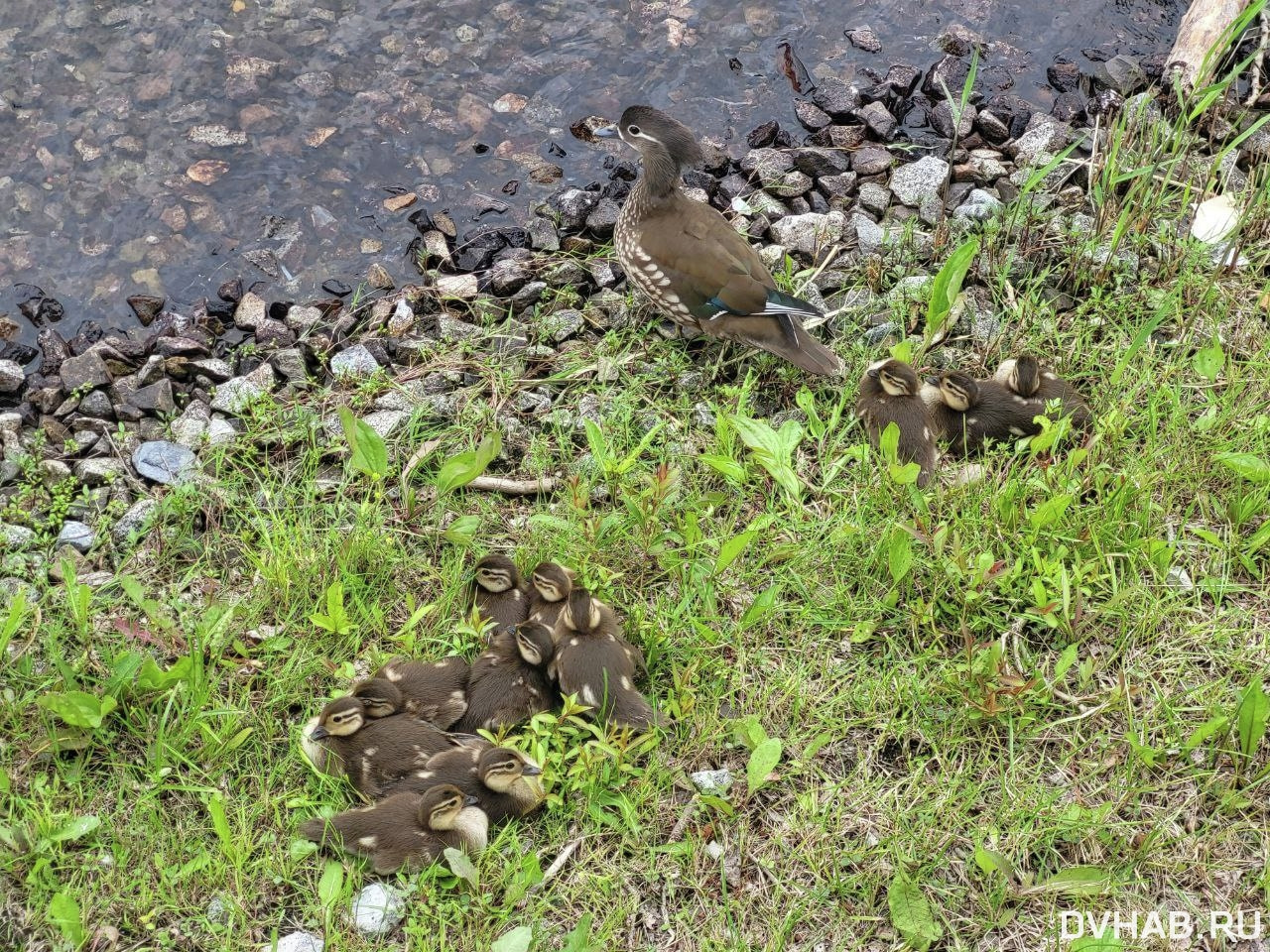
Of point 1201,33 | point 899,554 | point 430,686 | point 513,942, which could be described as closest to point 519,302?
point 430,686

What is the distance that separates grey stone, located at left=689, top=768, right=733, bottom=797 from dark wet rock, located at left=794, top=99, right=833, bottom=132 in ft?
13.6

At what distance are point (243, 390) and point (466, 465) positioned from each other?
1.38 metres

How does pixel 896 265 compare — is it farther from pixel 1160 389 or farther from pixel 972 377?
pixel 1160 389

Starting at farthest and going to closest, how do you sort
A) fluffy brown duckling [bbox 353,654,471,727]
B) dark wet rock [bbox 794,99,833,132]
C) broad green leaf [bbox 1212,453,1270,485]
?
dark wet rock [bbox 794,99,833,132] < broad green leaf [bbox 1212,453,1270,485] < fluffy brown duckling [bbox 353,654,471,727]

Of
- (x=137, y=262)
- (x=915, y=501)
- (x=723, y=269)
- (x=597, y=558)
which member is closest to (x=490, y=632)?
(x=597, y=558)

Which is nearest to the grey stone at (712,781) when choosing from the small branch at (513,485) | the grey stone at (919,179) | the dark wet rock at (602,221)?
the small branch at (513,485)

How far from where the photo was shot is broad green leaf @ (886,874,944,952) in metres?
3.41

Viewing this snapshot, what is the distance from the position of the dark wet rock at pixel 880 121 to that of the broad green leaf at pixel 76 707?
16.1 ft

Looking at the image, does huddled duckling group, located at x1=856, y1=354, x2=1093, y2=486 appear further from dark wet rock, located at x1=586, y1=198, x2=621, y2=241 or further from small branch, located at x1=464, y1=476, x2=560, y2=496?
dark wet rock, located at x1=586, y1=198, x2=621, y2=241

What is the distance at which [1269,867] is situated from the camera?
11.3ft

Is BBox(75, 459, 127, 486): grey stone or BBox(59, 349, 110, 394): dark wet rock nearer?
BBox(75, 459, 127, 486): grey stone

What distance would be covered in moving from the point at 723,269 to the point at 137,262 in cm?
320

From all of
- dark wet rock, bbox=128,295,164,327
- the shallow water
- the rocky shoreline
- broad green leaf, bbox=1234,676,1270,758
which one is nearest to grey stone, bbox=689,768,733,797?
broad green leaf, bbox=1234,676,1270,758

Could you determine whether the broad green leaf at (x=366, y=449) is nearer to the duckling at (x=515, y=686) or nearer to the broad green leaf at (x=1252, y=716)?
the duckling at (x=515, y=686)
